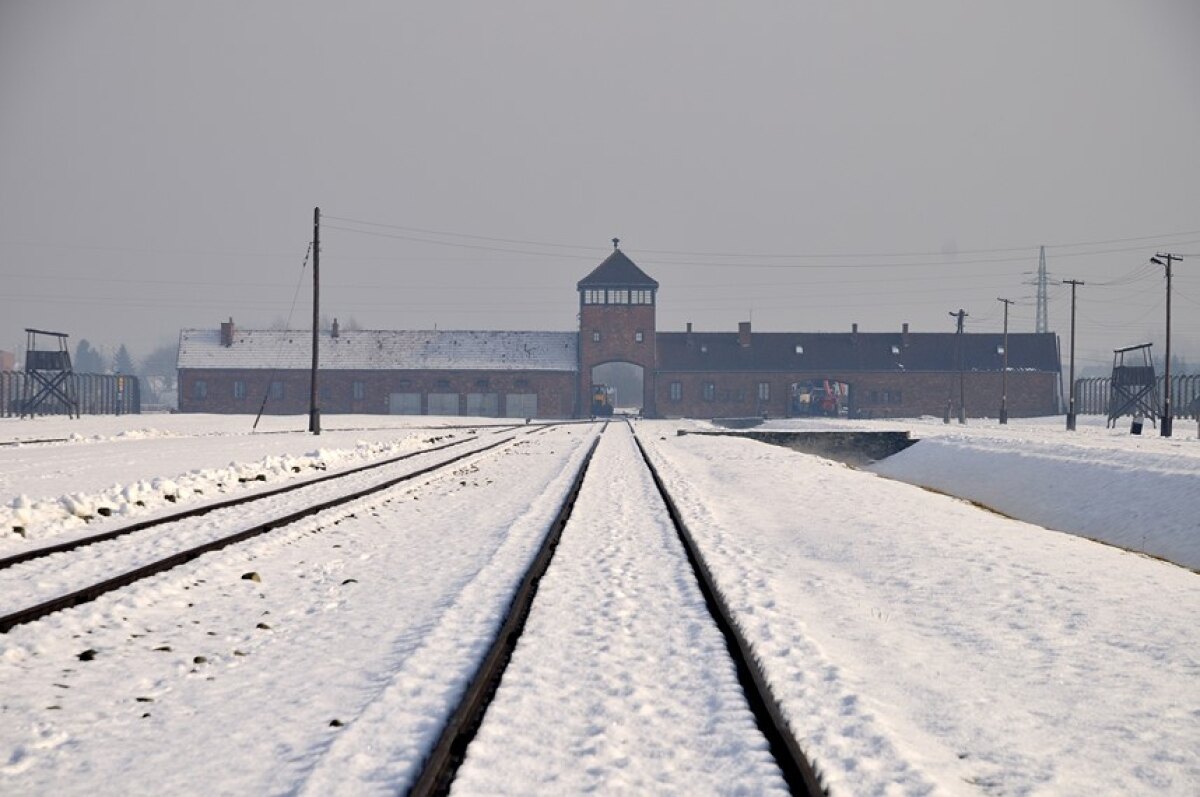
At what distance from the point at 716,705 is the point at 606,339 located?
7032cm

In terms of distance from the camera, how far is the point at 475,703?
489 centimetres

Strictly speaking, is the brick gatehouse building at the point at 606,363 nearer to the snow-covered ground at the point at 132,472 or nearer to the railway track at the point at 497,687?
the snow-covered ground at the point at 132,472

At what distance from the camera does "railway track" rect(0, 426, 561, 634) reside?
7.30m

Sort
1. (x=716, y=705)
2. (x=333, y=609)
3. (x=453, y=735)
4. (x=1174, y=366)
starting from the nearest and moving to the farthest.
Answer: (x=453, y=735)
(x=716, y=705)
(x=333, y=609)
(x=1174, y=366)

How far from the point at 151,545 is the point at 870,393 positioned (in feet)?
237

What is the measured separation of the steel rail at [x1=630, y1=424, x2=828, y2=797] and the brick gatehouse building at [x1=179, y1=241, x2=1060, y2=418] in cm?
6678

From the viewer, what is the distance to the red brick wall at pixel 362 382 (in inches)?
2948

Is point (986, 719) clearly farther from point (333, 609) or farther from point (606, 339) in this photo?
point (606, 339)

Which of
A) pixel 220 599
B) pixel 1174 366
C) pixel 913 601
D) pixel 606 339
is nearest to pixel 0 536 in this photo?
pixel 220 599

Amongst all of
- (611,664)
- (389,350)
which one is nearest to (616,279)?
(389,350)

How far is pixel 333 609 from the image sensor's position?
23.9 ft

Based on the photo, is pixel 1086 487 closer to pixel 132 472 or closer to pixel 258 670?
pixel 132 472

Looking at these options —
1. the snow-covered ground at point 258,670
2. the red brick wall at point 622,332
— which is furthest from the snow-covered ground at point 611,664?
the red brick wall at point 622,332

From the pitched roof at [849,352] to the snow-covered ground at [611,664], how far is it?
67296mm
